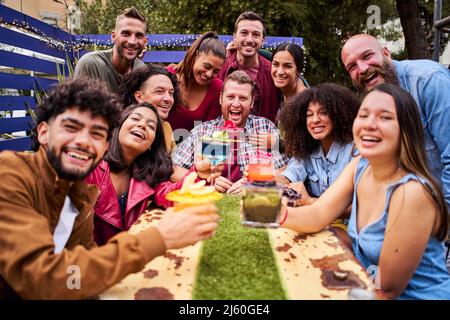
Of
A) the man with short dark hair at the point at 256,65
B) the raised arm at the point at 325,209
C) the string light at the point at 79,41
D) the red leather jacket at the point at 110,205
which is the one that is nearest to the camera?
the raised arm at the point at 325,209

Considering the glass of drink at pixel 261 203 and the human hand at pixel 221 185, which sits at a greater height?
the glass of drink at pixel 261 203

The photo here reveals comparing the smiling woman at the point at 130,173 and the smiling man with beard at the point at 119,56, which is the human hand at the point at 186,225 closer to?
the smiling woman at the point at 130,173

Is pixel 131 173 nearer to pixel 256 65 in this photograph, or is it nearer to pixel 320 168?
pixel 320 168

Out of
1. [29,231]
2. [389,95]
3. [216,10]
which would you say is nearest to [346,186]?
[389,95]

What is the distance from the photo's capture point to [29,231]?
1.46m

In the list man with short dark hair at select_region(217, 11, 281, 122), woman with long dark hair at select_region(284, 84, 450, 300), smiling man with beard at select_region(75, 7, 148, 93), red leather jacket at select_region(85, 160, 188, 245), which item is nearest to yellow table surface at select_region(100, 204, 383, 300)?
woman with long dark hair at select_region(284, 84, 450, 300)

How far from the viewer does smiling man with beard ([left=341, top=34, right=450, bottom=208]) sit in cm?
300

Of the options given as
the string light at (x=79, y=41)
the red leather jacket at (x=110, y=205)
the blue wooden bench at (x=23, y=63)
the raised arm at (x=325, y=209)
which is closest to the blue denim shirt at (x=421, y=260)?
the raised arm at (x=325, y=209)

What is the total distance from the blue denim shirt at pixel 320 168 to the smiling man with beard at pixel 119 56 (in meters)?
2.22

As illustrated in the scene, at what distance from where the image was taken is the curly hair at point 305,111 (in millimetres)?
3125

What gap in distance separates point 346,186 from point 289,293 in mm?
1053

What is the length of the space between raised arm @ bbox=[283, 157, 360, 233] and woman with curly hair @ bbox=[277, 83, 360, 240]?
1.85ft

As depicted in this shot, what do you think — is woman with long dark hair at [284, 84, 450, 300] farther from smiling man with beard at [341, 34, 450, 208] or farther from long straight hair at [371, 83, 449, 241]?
smiling man with beard at [341, 34, 450, 208]
